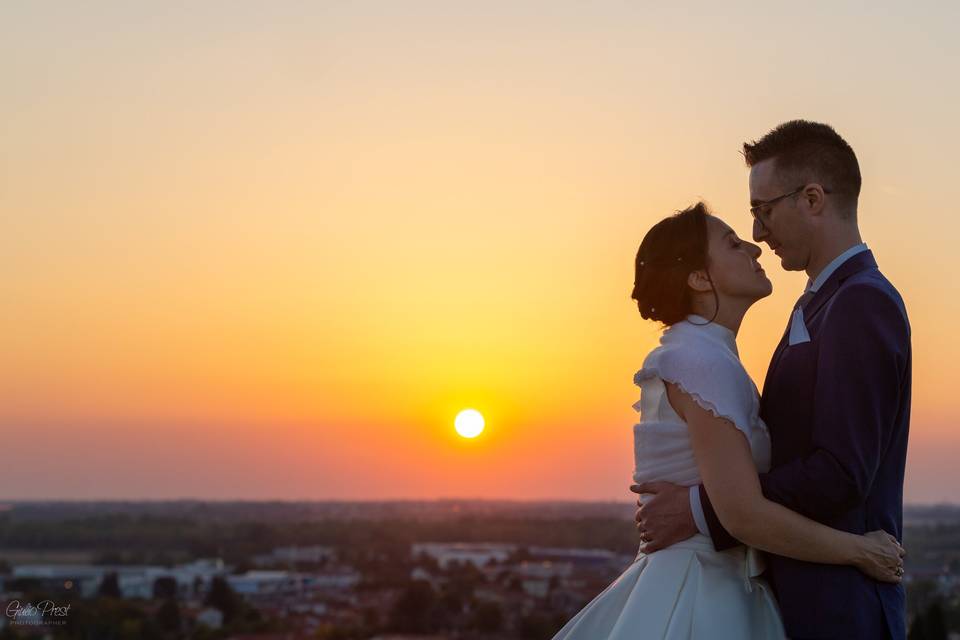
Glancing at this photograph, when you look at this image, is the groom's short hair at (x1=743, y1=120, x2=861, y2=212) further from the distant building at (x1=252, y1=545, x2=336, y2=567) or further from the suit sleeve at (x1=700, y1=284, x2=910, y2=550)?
the distant building at (x1=252, y1=545, x2=336, y2=567)

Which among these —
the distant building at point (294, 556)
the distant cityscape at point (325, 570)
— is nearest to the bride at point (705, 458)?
the distant cityscape at point (325, 570)

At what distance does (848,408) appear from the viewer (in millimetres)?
3070

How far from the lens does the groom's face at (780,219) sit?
11.2 ft

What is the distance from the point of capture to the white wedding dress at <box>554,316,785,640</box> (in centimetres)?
324

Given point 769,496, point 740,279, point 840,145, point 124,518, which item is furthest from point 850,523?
point 124,518

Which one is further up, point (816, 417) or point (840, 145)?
point (840, 145)

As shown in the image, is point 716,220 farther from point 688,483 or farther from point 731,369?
point 688,483

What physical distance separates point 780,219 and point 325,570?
76.3 metres

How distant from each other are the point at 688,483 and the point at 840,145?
0.96 metres

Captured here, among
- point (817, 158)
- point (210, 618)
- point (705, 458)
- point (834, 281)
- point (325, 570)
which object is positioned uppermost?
point (817, 158)

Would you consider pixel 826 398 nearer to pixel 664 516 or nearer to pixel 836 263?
pixel 836 263

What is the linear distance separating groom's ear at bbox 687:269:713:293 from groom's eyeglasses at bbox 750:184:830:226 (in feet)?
0.68

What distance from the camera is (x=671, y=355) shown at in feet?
10.9

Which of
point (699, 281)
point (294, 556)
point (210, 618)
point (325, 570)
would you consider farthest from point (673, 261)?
point (294, 556)
